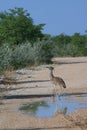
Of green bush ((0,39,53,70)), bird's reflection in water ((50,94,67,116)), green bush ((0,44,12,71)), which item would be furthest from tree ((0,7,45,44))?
bird's reflection in water ((50,94,67,116))

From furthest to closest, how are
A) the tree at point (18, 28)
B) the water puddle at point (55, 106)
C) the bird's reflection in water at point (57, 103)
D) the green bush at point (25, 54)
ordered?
the tree at point (18, 28) → the green bush at point (25, 54) → the water puddle at point (55, 106) → the bird's reflection in water at point (57, 103)

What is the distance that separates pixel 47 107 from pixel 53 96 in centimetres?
384

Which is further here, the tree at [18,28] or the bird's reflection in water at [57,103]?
the tree at [18,28]

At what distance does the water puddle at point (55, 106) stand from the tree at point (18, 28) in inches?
1393

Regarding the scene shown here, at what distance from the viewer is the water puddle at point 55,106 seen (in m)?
16.8

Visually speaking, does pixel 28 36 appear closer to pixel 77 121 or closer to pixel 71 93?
pixel 71 93

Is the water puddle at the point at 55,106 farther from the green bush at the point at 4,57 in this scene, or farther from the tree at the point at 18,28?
the tree at the point at 18,28

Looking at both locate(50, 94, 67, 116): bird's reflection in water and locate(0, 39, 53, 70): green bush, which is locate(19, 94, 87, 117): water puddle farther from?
locate(0, 39, 53, 70): green bush

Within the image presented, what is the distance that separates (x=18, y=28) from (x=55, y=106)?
4087 cm

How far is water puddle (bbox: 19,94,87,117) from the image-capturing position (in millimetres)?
16750

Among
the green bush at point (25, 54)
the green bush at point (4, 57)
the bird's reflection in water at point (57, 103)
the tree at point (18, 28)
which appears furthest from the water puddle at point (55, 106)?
the tree at point (18, 28)

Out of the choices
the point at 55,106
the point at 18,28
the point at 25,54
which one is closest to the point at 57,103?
the point at 55,106

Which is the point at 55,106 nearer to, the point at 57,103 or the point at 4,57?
the point at 57,103

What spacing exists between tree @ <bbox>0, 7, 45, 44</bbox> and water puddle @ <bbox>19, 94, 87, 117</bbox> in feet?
116
